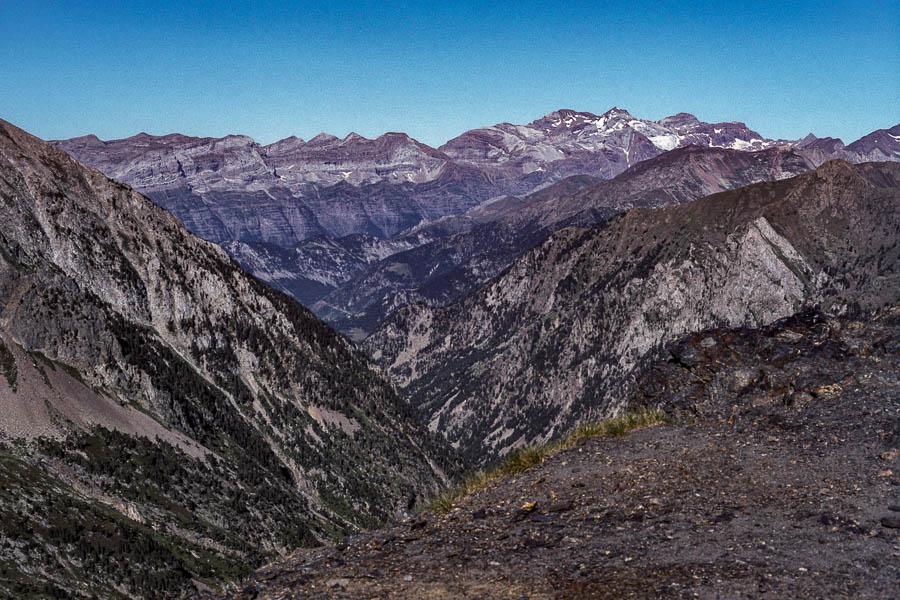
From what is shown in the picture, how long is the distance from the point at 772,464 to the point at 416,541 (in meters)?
9.93

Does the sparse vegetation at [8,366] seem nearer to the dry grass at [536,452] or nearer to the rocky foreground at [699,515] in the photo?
the dry grass at [536,452]

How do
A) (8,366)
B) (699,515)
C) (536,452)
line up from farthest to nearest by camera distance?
(8,366) < (536,452) < (699,515)

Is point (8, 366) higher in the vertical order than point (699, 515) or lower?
higher

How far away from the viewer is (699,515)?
57.1 ft

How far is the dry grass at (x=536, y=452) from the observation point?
70.7ft

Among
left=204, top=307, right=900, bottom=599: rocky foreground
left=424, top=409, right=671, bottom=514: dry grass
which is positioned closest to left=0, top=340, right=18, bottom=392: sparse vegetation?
left=424, top=409, right=671, bottom=514: dry grass

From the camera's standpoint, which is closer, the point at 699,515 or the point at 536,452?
the point at 699,515

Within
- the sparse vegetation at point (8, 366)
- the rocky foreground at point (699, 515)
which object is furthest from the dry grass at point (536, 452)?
the sparse vegetation at point (8, 366)

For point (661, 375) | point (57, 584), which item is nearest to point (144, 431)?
point (57, 584)

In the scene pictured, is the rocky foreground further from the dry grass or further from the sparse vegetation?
the sparse vegetation

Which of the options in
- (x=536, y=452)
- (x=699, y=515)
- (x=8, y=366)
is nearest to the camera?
(x=699, y=515)

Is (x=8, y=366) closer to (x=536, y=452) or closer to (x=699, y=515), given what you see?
(x=536, y=452)

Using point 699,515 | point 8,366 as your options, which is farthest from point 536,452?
point 8,366

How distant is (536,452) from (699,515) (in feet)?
23.4
